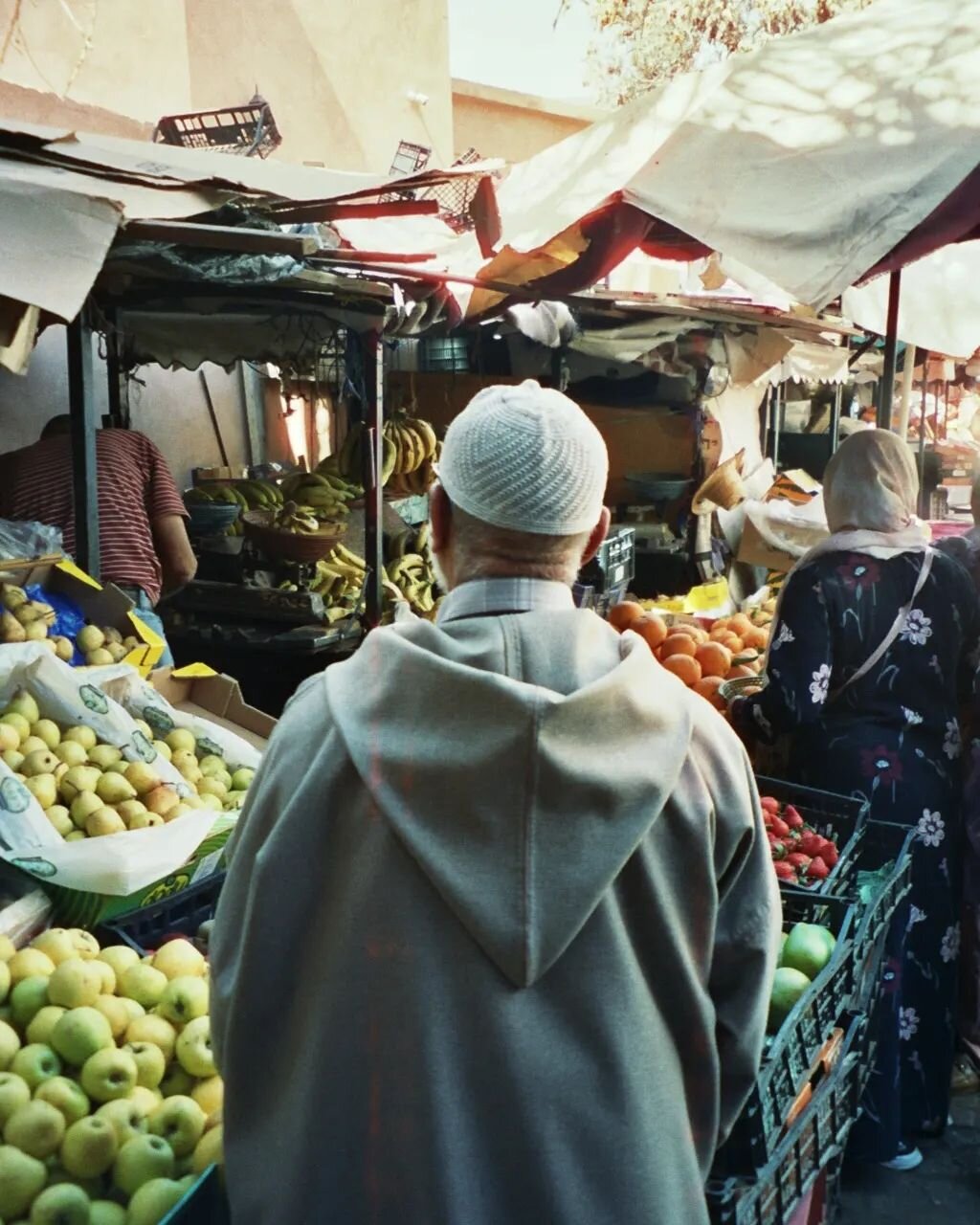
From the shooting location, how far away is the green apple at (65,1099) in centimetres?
200

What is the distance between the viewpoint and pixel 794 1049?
2172 mm

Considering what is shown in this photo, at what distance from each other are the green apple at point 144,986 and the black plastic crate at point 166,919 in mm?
227

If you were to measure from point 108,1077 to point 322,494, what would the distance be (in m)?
6.01

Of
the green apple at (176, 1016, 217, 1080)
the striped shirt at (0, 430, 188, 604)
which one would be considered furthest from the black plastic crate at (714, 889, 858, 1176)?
the striped shirt at (0, 430, 188, 604)

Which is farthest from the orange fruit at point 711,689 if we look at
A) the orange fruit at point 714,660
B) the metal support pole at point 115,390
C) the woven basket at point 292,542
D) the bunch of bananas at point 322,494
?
the metal support pole at point 115,390

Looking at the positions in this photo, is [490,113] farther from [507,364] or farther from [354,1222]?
[354,1222]

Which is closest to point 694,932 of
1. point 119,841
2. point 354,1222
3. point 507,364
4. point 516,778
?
point 516,778

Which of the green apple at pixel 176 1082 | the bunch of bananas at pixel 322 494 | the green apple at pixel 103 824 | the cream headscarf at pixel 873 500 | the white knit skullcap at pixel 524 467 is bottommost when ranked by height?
the green apple at pixel 176 1082

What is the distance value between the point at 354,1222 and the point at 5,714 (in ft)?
7.11

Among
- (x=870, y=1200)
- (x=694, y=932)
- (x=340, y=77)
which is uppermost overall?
(x=340, y=77)

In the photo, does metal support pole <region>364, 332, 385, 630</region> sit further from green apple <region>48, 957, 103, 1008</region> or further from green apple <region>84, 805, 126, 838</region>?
green apple <region>48, 957, 103, 1008</region>

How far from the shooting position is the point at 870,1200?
3.45m

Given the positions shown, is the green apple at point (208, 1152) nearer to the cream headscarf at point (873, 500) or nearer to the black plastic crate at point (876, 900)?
the black plastic crate at point (876, 900)

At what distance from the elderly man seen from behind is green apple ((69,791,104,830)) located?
158cm
